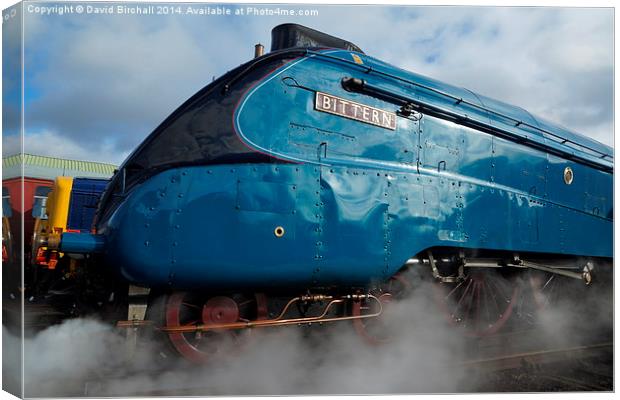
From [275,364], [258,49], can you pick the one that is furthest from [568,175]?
[275,364]

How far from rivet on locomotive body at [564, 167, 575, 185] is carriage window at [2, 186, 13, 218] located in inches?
226

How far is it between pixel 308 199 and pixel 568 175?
3948 millimetres

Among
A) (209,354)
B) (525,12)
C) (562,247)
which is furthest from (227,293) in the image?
(562,247)

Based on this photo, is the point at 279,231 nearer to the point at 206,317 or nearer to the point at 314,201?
the point at 314,201

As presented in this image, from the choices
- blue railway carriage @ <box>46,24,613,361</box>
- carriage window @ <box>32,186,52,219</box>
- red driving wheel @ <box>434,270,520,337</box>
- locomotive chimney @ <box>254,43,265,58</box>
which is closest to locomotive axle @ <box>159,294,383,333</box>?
blue railway carriage @ <box>46,24,613,361</box>

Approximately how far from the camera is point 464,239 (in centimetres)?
452

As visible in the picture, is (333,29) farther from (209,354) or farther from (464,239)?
(209,354)

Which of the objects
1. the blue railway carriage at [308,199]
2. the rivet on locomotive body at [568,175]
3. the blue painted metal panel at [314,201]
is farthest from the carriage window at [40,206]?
the rivet on locomotive body at [568,175]

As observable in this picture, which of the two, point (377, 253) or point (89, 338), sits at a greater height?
point (377, 253)

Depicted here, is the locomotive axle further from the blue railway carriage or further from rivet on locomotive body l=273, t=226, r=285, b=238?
rivet on locomotive body l=273, t=226, r=285, b=238

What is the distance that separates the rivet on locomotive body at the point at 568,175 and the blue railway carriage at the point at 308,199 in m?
1.21

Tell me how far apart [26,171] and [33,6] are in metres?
1.19

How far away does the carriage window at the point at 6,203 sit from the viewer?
3.54 m

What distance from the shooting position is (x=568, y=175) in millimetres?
6078
